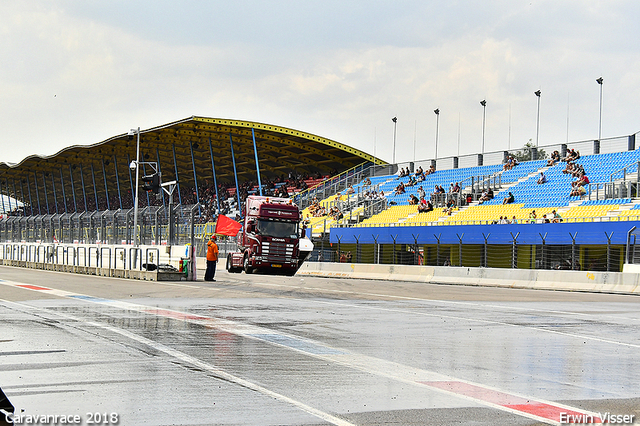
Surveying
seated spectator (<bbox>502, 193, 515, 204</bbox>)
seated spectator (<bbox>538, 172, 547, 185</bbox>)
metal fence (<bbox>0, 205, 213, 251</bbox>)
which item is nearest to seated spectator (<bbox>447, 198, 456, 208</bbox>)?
seated spectator (<bbox>502, 193, 515, 204</bbox>)

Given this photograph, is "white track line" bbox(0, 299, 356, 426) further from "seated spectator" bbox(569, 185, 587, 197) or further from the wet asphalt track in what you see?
"seated spectator" bbox(569, 185, 587, 197)

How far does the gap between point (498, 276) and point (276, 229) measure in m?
12.0

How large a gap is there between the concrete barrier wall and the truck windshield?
3.59m

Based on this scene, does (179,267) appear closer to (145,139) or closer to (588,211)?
(588,211)

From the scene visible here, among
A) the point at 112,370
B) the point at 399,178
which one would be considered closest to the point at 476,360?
the point at 112,370

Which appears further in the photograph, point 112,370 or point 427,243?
point 427,243

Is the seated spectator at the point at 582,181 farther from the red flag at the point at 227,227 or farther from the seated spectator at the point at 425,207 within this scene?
the red flag at the point at 227,227

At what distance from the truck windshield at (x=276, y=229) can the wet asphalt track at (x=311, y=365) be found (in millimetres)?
21798

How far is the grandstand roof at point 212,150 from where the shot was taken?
60938mm

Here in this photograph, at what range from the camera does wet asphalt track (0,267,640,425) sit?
6.22m

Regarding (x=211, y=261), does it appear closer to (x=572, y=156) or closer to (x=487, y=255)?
(x=487, y=255)

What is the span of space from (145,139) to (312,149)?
594 inches

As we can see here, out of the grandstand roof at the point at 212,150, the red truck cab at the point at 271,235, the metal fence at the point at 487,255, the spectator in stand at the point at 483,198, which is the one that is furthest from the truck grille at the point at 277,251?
the grandstand roof at the point at 212,150

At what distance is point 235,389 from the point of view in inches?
277
